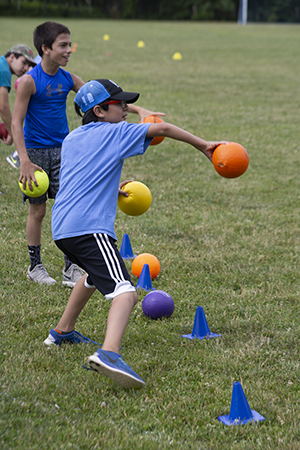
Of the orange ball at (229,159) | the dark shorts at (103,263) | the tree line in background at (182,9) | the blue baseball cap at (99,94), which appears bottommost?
the dark shorts at (103,263)

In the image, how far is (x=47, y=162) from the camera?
4.87 metres

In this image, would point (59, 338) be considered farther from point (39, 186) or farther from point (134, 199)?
point (39, 186)

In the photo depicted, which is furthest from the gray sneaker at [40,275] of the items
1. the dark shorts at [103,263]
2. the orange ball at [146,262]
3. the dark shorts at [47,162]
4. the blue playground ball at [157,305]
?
the dark shorts at [103,263]

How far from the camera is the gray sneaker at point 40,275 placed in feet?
16.1

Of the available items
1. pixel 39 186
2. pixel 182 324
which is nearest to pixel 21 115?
pixel 39 186

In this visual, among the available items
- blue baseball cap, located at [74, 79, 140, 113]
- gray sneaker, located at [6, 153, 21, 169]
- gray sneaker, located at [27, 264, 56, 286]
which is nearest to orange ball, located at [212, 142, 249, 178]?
blue baseball cap, located at [74, 79, 140, 113]

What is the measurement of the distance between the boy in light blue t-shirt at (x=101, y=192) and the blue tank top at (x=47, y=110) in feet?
4.09

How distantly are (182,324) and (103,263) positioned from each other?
133 centimetres

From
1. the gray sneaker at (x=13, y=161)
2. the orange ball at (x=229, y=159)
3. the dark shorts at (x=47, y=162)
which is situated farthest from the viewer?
the gray sneaker at (x=13, y=161)

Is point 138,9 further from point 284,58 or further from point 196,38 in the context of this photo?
point 284,58

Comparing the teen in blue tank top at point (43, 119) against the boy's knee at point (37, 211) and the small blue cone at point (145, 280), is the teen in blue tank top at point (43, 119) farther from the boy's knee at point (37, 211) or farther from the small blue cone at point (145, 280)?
the small blue cone at point (145, 280)

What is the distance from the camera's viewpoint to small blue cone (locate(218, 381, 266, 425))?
9.71 feet

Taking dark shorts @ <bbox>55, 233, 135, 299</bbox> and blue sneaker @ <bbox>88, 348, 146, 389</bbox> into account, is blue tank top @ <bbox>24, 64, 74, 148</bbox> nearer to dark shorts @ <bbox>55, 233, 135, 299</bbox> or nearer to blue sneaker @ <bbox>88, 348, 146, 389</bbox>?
dark shorts @ <bbox>55, 233, 135, 299</bbox>

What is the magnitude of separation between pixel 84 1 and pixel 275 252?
78.0 metres
